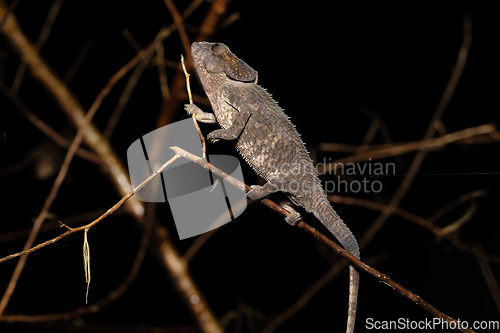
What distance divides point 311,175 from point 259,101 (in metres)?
0.25

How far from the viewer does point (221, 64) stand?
0.85m

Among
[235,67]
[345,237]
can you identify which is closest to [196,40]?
[235,67]

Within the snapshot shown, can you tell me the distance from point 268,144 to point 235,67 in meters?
0.22

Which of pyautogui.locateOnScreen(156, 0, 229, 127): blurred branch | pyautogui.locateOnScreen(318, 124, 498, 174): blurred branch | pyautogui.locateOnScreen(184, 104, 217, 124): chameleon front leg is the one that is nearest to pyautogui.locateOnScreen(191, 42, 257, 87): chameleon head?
pyautogui.locateOnScreen(184, 104, 217, 124): chameleon front leg

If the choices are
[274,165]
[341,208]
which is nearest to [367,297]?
[341,208]

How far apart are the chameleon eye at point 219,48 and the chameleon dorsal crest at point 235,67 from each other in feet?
0.06

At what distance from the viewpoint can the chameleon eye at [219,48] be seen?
746 millimetres

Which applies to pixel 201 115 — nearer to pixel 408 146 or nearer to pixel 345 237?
pixel 345 237

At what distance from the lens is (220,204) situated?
1.12 m

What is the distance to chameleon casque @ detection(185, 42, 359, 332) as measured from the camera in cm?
89

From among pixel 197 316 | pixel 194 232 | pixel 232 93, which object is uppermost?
pixel 232 93

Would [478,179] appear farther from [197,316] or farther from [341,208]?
[197,316]

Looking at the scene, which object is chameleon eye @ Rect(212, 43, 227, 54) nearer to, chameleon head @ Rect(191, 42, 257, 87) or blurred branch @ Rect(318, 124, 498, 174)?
chameleon head @ Rect(191, 42, 257, 87)

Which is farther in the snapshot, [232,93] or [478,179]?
[478,179]
